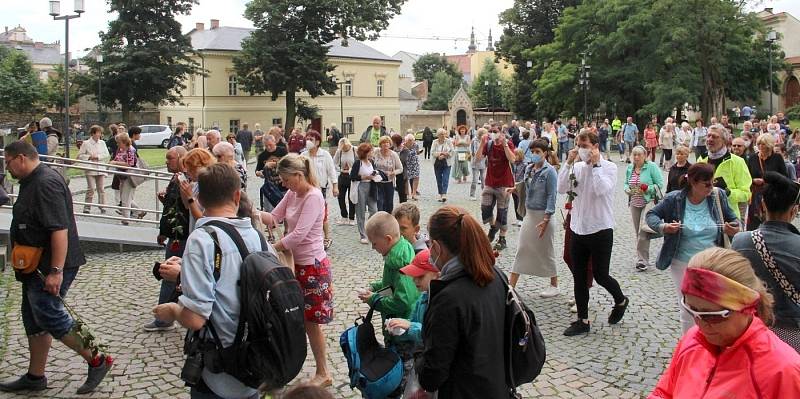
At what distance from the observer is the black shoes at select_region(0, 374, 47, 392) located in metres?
5.44

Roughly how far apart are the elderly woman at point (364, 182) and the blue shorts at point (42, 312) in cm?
720

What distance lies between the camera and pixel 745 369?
2436mm

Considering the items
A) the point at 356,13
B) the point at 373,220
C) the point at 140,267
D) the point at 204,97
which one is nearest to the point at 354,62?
the point at 204,97

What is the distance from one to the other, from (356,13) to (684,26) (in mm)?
22028

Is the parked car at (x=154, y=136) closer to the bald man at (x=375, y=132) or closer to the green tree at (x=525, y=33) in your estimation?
the green tree at (x=525, y=33)

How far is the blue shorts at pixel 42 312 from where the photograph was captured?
202 inches

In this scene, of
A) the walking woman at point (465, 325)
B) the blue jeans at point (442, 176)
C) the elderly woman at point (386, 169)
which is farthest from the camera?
the blue jeans at point (442, 176)

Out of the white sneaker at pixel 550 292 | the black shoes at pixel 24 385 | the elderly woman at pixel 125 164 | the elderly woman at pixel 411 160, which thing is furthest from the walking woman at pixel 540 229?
the elderly woman at pixel 411 160

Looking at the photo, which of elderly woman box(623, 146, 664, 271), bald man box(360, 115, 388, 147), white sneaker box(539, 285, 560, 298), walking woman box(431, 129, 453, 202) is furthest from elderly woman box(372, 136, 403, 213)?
bald man box(360, 115, 388, 147)

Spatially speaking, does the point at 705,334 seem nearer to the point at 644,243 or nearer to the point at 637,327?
the point at 637,327

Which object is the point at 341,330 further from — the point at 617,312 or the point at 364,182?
the point at 364,182

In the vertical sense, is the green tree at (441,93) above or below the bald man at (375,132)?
above

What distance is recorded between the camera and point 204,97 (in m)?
62.9

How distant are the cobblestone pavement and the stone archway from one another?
53.6 metres
